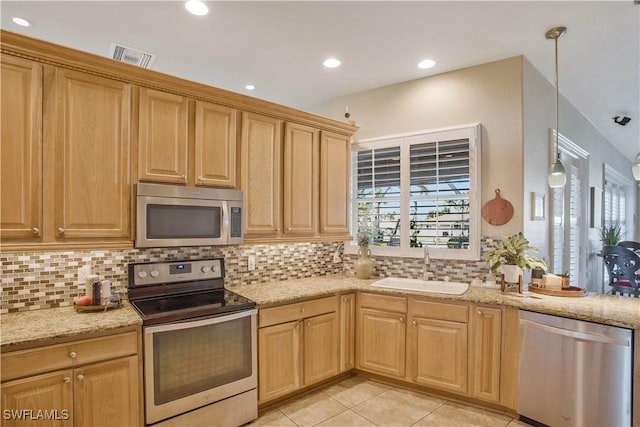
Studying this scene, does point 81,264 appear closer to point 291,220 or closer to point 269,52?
point 291,220

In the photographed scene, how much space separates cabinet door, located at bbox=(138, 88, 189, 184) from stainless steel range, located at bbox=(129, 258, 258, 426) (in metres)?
0.70

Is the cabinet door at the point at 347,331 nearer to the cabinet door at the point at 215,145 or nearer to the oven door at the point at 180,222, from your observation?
the oven door at the point at 180,222

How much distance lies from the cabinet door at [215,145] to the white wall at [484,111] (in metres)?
1.73

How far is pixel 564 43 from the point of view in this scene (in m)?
2.76

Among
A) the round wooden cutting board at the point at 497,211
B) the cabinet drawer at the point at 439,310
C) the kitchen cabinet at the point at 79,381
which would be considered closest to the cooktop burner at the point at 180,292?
the kitchen cabinet at the point at 79,381

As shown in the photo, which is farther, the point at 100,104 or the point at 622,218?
the point at 622,218

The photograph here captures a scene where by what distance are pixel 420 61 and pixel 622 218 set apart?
7.15 m

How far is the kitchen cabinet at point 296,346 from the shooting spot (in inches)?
102

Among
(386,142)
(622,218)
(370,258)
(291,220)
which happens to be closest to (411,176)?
(386,142)

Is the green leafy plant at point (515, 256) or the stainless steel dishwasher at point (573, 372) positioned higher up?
the green leafy plant at point (515, 256)

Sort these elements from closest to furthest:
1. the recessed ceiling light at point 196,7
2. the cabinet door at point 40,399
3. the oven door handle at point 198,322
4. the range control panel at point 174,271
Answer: the cabinet door at point 40,399 < the oven door handle at point 198,322 < the recessed ceiling light at point 196,7 < the range control panel at point 174,271

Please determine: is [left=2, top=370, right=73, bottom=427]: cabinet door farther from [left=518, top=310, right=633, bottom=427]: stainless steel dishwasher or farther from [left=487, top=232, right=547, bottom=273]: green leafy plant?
[left=487, top=232, right=547, bottom=273]: green leafy plant

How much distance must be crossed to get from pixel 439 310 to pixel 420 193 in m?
1.20

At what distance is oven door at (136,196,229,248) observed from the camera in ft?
7.59
